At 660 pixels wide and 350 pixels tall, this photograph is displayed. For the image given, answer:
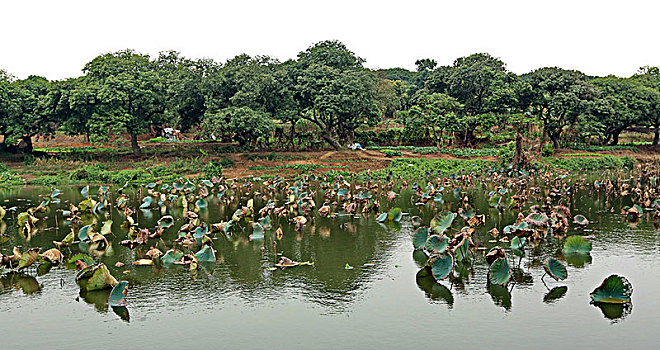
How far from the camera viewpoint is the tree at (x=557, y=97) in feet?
125

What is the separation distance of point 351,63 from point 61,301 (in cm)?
3003

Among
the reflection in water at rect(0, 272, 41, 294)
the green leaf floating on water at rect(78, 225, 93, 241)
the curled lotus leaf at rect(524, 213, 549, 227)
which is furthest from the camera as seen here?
the green leaf floating on water at rect(78, 225, 93, 241)

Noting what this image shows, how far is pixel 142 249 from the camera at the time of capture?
14.9 m

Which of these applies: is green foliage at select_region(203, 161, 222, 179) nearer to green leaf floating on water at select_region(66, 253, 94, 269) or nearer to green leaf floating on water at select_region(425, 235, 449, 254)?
green leaf floating on water at select_region(66, 253, 94, 269)

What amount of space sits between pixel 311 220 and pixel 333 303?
8.04 metres

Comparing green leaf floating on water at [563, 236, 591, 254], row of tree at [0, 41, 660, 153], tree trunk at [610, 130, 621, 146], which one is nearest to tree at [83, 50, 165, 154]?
row of tree at [0, 41, 660, 153]

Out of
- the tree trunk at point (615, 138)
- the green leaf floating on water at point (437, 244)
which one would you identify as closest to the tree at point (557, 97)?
the tree trunk at point (615, 138)

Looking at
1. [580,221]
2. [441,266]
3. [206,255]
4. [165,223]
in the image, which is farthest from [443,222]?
[165,223]

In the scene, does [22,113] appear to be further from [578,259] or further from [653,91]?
[653,91]

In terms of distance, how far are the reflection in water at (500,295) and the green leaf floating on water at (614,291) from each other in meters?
1.54

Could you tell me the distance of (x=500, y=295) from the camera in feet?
36.2

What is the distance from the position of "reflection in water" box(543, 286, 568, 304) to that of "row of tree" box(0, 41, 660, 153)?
22078mm

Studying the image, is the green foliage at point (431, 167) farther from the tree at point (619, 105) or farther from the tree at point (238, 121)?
the tree at point (619, 105)

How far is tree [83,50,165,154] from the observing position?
32000mm
